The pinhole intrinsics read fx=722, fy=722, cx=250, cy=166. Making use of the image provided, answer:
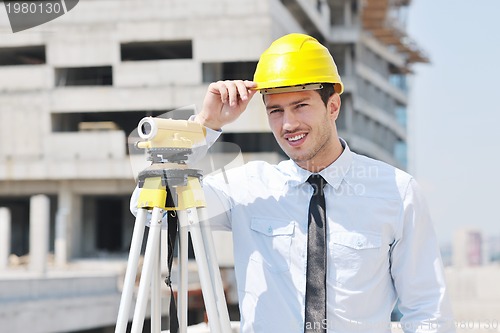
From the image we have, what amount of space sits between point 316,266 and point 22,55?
27.5 meters

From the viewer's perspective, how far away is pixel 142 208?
6.91 ft

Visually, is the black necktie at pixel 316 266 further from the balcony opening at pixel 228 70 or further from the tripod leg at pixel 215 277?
the balcony opening at pixel 228 70

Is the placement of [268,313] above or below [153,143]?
below

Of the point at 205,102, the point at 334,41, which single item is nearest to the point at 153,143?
the point at 205,102

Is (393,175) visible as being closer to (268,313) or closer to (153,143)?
(268,313)

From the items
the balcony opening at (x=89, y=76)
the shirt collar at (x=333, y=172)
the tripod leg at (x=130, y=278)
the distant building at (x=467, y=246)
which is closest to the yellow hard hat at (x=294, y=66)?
the shirt collar at (x=333, y=172)

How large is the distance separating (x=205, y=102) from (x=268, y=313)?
2.30ft

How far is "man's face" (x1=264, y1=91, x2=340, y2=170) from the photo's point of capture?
2219 mm

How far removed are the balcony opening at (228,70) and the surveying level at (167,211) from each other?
21259 mm

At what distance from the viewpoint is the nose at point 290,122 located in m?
2.21

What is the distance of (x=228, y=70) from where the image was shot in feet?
84.8

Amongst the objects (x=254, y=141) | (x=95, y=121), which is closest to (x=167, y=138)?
(x=254, y=141)

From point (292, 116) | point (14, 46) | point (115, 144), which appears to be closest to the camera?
point (292, 116)

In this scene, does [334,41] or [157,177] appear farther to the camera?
[334,41]
